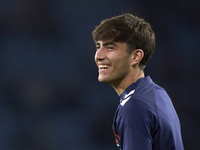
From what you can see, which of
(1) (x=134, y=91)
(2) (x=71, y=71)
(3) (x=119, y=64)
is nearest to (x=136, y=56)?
(3) (x=119, y=64)

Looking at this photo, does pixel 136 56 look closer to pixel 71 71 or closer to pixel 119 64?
pixel 119 64

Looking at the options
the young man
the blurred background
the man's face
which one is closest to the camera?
the young man

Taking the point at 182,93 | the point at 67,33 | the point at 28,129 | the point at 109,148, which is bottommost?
the point at 109,148

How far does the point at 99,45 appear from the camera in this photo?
1.57 metres

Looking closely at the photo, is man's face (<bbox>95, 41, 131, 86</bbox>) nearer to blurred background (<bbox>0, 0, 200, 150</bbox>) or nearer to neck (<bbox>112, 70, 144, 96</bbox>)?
neck (<bbox>112, 70, 144, 96</bbox>)

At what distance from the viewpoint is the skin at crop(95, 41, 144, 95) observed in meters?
1.50

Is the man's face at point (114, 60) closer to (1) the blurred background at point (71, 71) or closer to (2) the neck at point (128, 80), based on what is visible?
(2) the neck at point (128, 80)

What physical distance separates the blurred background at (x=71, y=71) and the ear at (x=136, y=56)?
9.53 ft

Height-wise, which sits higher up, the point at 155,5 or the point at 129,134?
the point at 155,5

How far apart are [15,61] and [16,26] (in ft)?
1.81

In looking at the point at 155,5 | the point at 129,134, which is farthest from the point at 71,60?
the point at 129,134

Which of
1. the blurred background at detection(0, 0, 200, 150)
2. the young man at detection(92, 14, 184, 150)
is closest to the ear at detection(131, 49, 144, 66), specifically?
the young man at detection(92, 14, 184, 150)

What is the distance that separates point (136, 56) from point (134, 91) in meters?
0.22

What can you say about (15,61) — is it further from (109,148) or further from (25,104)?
(109,148)
